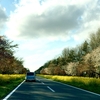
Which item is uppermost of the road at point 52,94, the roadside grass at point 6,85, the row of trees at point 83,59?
the row of trees at point 83,59

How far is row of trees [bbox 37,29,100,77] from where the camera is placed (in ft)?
230

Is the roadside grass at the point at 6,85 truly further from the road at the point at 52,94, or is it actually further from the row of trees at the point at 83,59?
the row of trees at the point at 83,59

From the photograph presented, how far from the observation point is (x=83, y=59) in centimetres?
9462

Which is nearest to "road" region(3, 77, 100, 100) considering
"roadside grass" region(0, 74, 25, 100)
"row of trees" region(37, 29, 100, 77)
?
"roadside grass" region(0, 74, 25, 100)

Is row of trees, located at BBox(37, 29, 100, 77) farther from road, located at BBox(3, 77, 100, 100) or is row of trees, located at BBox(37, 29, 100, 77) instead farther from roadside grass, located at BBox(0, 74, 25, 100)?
road, located at BBox(3, 77, 100, 100)

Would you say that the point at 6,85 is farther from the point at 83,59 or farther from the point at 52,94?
the point at 83,59

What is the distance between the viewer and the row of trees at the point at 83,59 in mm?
70156

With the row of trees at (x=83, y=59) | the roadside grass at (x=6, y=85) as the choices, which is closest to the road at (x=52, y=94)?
the roadside grass at (x=6, y=85)

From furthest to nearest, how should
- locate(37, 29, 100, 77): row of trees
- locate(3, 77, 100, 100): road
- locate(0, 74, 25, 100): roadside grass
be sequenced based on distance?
1. locate(37, 29, 100, 77): row of trees
2. locate(0, 74, 25, 100): roadside grass
3. locate(3, 77, 100, 100): road

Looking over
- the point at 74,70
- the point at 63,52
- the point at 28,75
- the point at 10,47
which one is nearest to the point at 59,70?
the point at 63,52

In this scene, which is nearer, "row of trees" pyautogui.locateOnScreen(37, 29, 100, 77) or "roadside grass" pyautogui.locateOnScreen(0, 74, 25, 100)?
"roadside grass" pyautogui.locateOnScreen(0, 74, 25, 100)

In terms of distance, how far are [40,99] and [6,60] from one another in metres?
12.1

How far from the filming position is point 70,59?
114688mm

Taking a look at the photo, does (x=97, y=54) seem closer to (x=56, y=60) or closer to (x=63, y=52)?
(x=63, y=52)
